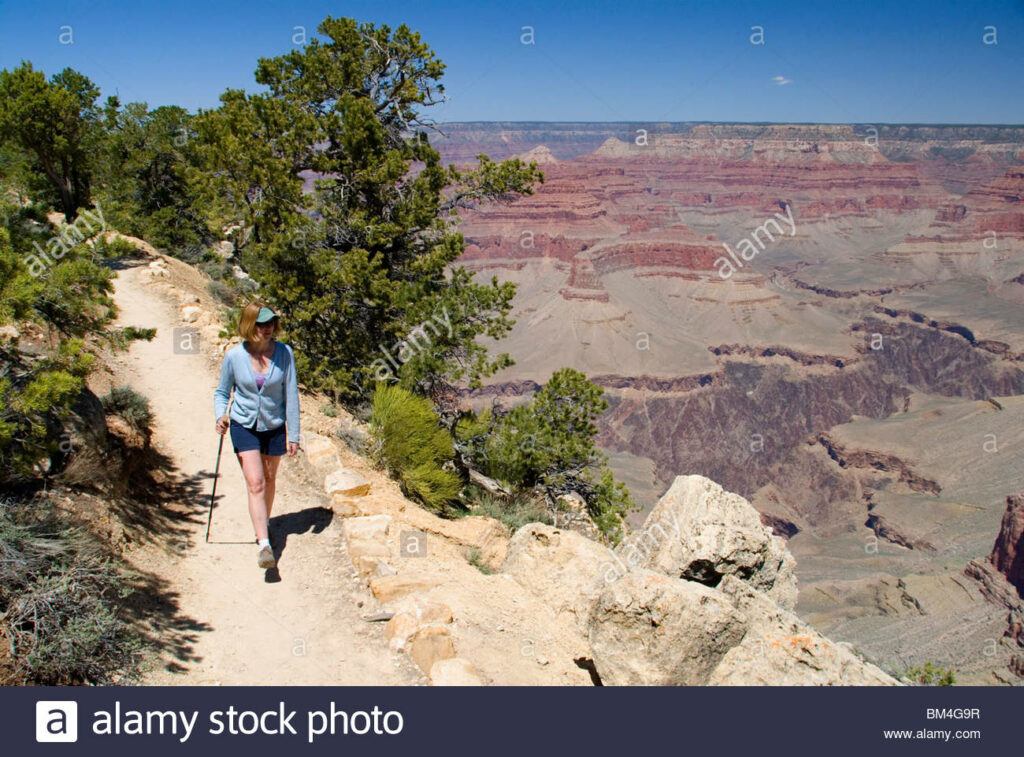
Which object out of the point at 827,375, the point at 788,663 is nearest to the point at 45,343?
the point at 788,663

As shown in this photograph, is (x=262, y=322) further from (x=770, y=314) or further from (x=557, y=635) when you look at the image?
(x=770, y=314)

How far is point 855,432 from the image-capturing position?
3669 inches

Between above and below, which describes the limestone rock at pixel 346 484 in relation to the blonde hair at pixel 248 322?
below

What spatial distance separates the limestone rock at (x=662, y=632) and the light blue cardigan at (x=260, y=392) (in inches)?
115

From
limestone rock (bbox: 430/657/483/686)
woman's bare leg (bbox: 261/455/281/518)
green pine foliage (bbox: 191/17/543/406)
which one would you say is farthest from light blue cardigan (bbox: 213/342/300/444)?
green pine foliage (bbox: 191/17/543/406)

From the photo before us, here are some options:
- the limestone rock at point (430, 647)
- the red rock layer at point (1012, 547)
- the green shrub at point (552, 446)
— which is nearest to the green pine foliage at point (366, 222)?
the green shrub at point (552, 446)

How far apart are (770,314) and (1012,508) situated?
94530 millimetres

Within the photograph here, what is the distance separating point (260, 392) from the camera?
5656 millimetres

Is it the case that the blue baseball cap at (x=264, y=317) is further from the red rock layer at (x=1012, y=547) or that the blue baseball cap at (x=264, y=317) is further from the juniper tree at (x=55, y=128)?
the red rock layer at (x=1012, y=547)

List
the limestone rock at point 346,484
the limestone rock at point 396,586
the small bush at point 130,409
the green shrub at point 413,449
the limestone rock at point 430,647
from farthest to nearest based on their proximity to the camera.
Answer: the green shrub at point 413,449 < the small bush at point 130,409 < the limestone rock at point 346,484 < the limestone rock at point 396,586 < the limestone rock at point 430,647

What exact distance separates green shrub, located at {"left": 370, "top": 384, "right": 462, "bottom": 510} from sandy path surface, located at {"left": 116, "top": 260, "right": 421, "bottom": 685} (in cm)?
133

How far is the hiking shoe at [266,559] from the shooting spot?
19.0 feet

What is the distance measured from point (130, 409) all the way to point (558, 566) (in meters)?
5.37
